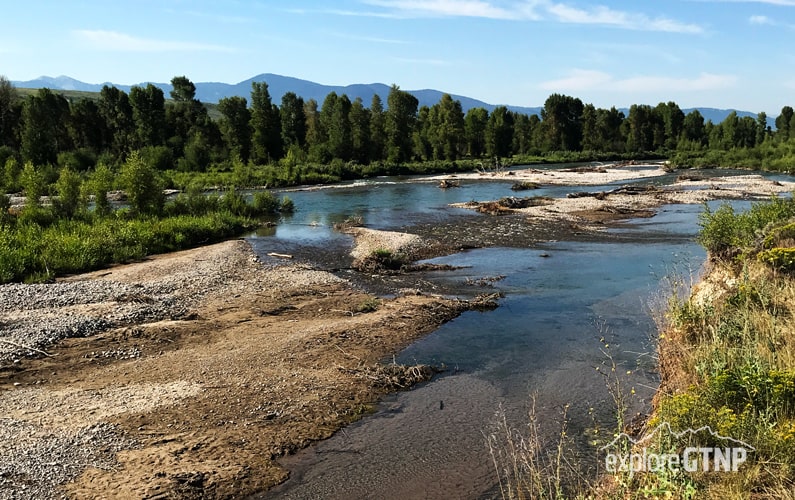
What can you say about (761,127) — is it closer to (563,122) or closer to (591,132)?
(591,132)

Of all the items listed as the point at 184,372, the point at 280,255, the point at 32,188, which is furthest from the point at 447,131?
the point at 184,372

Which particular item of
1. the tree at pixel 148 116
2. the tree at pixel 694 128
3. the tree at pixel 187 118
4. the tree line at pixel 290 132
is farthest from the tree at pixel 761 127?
the tree at pixel 148 116

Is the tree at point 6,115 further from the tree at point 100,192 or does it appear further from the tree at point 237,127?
the tree at point 100,192

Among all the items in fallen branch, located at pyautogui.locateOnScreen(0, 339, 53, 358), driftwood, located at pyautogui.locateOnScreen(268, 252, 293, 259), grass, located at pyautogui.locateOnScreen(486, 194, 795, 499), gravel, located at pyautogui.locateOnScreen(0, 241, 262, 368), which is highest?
grass, located at pyautogui.locateOnScreen(486, 194, 795, 499)

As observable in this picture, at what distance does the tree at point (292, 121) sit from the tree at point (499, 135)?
39.2 m

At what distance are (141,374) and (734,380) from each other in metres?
12.1

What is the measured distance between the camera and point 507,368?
1370 cm

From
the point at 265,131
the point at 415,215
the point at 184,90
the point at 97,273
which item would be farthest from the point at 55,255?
the point at 184,90

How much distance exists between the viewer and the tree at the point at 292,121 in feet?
310

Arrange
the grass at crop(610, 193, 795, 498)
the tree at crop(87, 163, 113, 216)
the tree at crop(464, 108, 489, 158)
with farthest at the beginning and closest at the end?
1. the tree at crop(464, 108, 489, 158)
2. the tree at crop(87, 163, 113, 216)
3. the grass at crop(610, 193, 795, 498)

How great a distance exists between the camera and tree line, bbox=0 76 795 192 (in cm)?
Answer: 7750

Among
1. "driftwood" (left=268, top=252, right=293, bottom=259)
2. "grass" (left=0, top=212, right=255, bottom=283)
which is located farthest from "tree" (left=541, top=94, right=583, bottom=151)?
"driftwood" (left=268, top=252, right=293, bottom=259)

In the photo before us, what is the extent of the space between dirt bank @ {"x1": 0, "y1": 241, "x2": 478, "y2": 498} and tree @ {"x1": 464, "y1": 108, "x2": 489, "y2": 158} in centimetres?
9558

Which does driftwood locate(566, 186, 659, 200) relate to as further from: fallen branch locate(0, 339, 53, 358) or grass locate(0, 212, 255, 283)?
fallen branch locate(0, 339, 53, 358)
